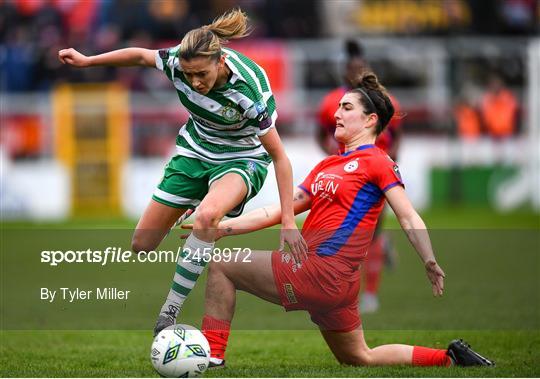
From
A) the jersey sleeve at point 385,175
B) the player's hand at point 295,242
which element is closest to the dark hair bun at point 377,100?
the jersey sleeve at point 385,175

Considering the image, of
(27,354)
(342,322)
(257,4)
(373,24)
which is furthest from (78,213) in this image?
(342,322)

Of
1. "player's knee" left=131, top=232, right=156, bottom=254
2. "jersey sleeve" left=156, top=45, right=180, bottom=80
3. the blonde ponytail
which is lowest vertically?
"player's knee" left=131, top=232, right=156, bottom=254

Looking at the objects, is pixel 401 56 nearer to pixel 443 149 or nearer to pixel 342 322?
pixel 443 149

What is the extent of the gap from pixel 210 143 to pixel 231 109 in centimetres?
48

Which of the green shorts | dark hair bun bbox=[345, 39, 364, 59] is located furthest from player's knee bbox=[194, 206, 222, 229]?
dark hair bun bbox=[345, 39, 364, 59]

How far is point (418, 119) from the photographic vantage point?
19.0 m

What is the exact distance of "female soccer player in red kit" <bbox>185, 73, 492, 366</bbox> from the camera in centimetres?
565

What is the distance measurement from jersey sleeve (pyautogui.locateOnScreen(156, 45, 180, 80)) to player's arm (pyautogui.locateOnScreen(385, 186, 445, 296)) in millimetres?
1600

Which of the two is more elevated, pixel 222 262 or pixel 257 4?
pixel 222 262

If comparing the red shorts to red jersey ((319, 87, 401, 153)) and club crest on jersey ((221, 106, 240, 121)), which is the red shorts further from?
red jersey ((319, 87, 401, 153))

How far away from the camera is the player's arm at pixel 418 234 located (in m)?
5.28

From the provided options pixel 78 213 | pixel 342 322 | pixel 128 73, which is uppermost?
pixel 342 322

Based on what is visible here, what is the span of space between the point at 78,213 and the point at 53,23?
447 cm

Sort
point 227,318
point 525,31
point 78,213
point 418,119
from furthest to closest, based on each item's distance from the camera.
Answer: point 525,31
point 418,119
point 78,213
point 227,318
